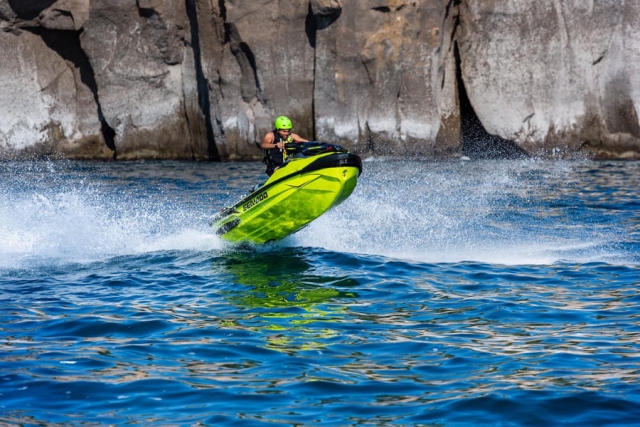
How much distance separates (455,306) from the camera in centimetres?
→ 812

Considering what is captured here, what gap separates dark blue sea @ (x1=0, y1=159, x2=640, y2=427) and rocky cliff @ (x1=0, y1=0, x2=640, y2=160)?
928cm

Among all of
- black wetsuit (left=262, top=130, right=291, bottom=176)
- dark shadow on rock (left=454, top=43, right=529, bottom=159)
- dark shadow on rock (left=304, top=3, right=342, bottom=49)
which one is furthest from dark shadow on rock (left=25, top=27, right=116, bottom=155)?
black wetsuit (left=262, top=130, right=291, bottom=176)

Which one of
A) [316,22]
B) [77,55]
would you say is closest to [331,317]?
[316,22]

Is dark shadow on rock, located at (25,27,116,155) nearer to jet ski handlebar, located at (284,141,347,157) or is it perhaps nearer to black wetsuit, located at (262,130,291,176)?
black wetsuit, located at (262,130,291,176)

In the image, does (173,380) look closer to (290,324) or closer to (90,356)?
(90,356)

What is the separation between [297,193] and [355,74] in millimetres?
13785

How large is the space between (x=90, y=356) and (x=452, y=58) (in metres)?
21.1

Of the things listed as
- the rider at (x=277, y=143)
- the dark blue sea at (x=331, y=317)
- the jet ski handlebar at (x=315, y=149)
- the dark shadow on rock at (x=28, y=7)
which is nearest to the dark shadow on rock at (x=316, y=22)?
the dark shadow on rock at (x=28, y=7)

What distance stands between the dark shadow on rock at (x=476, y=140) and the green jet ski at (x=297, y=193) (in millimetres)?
14143

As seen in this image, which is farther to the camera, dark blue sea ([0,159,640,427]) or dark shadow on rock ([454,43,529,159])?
dark shadow on rock ([454,43,529,159])

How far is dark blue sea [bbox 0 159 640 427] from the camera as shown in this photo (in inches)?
216

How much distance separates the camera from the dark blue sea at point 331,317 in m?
5.49

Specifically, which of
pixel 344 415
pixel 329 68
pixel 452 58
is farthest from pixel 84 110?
pixel 344 415

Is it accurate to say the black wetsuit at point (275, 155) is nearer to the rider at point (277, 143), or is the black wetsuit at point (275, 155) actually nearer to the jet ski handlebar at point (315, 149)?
the rider at point (277, 143)
